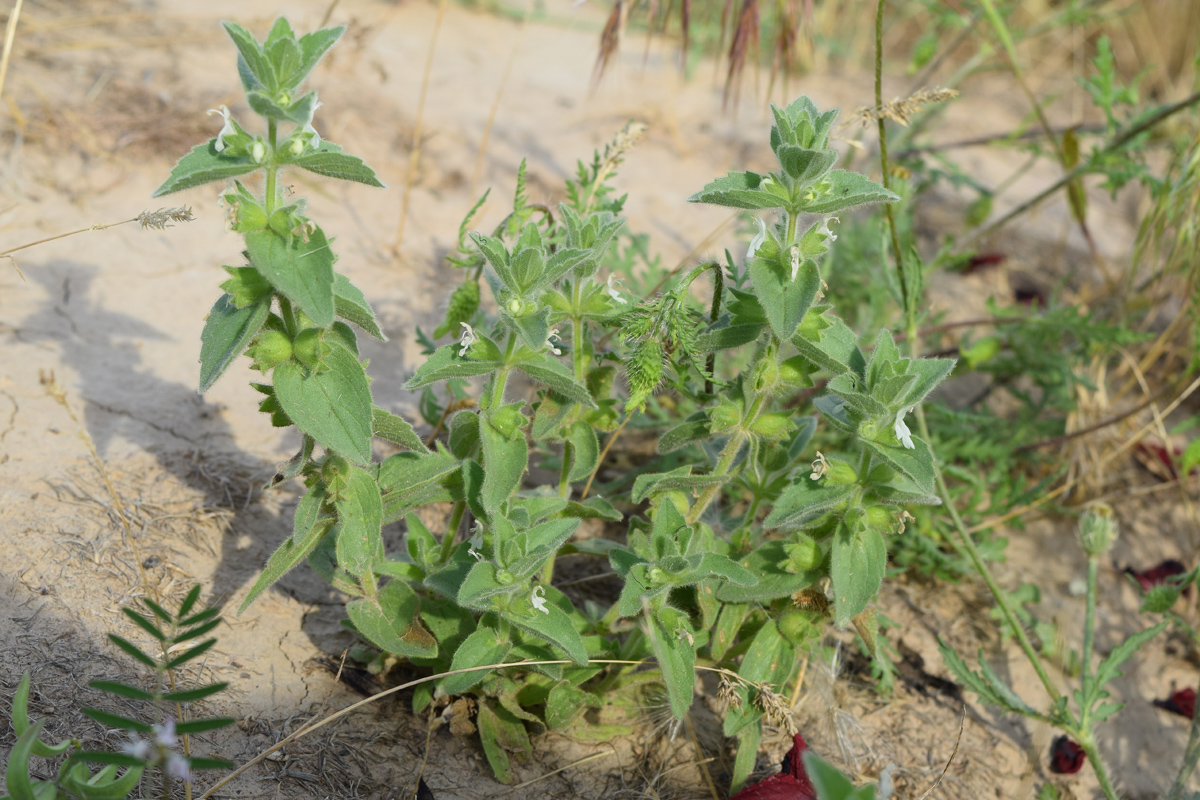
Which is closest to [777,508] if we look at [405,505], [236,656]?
[405,505]

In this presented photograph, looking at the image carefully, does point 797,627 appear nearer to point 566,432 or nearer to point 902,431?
point 902,431

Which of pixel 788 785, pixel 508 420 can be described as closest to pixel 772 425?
pixel 508 420

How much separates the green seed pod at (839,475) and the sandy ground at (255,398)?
0.76 meters

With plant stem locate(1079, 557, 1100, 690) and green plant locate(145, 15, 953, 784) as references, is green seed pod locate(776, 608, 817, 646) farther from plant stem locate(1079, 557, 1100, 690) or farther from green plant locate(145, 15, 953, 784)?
plant stem locate(1079, 557, 1100, 690)

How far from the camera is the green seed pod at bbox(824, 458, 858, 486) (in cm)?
189

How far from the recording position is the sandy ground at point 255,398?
215 centimetres

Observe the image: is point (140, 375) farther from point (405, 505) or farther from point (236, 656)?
point (405, 505)

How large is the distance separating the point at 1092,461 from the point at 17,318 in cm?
399

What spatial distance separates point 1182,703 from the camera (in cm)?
287

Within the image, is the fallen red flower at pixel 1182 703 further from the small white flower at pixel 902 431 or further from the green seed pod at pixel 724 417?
the green seed pod at pixel 724 417

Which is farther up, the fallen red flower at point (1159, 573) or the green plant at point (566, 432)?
the green plant at point (566, 432)

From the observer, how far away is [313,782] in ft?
6.52

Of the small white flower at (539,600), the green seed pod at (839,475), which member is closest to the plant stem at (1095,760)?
the green seed pod at (839,475)

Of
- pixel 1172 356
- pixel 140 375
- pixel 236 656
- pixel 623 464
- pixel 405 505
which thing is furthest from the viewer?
pixel 1172 356
